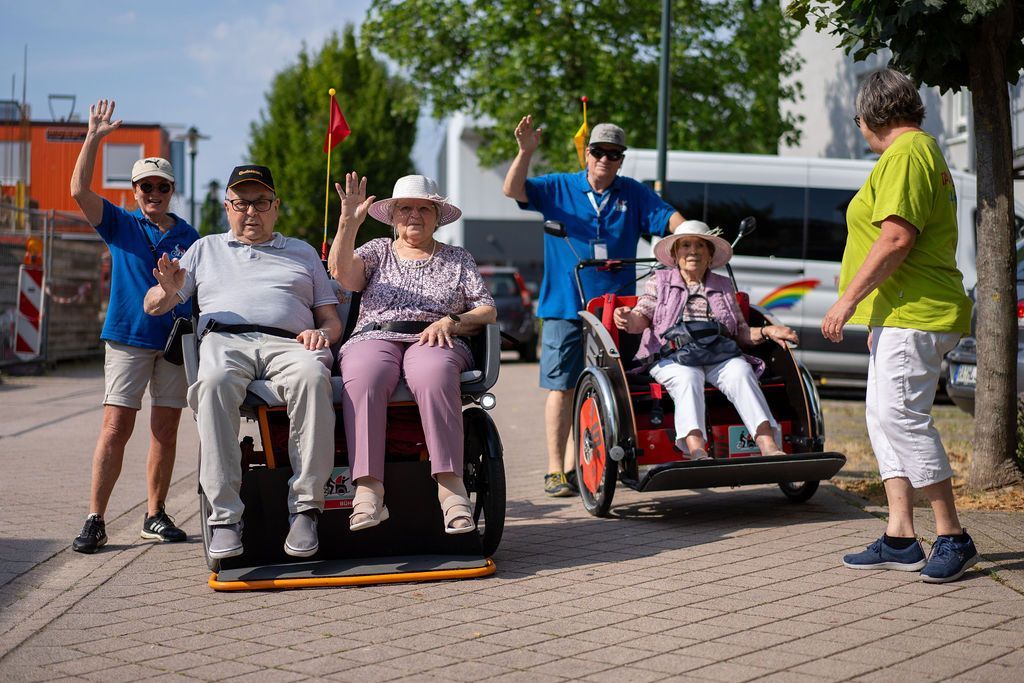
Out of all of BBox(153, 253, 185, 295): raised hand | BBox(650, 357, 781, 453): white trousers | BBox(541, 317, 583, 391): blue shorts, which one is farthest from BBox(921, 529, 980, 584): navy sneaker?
→ BBox(153, 253, 185, 295): raised hand

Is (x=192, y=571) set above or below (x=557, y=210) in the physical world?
below

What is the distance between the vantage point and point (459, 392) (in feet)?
17.9

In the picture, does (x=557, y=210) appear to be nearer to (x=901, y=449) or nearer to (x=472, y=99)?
(x=901, y=449)

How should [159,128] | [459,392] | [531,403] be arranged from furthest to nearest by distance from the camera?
[159,128]
[531,403]
[459,392]

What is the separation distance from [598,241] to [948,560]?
329 centimetres

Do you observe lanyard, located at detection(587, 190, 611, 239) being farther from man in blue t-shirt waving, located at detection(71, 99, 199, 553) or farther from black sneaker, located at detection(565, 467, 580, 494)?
man in blue t-shirt waving, located at detection(71, 99, 199, 553)

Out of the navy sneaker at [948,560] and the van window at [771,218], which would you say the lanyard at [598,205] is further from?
the van window at [771,218]

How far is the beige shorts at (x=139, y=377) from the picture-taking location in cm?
611

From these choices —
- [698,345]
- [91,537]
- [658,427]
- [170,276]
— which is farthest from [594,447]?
[91,537]

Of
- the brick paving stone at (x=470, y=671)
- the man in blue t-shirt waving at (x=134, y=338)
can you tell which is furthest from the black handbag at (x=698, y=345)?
the brick paving stone at (x=470, y=671)

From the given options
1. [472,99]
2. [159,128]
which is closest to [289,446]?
[472,99]

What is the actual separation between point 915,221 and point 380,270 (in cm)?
244

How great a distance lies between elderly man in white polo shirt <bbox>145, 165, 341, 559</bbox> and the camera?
5.16 m

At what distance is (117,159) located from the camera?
128 feet
